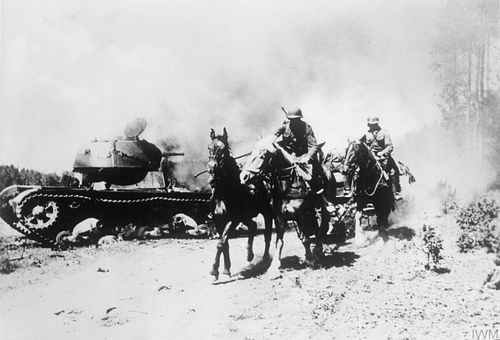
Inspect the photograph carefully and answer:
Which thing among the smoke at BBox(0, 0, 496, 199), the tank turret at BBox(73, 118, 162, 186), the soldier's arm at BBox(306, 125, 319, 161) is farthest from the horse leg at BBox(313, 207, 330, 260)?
the tank turret at BBox(73, 118, 162, 186)

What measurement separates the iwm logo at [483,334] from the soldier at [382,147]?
85.9 inches

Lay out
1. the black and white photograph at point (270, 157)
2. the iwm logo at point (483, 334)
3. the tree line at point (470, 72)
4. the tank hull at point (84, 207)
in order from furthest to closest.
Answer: the tank hull at point (84, 207) < the tree line at point (470, 72) < the black and white photograph at point (270, 157) < the iwm logo at point (483, 334)

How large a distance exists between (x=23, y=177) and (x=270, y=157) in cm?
366

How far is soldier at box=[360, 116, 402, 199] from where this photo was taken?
286 inches

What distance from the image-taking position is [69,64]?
270 inches

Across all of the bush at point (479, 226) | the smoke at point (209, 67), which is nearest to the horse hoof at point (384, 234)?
the bush at point (479, 226)

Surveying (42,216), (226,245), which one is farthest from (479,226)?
(42,216)

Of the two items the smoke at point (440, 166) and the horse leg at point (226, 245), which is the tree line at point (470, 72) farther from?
the horse leg at point (226, 245)

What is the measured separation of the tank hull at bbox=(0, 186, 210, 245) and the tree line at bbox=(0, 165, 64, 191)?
87mm

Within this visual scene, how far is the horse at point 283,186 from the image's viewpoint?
6531 millimetres

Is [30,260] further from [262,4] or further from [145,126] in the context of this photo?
[262,4]

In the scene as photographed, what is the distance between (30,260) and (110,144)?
205cm

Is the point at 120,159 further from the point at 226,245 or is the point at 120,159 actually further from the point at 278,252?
the point at 278,252

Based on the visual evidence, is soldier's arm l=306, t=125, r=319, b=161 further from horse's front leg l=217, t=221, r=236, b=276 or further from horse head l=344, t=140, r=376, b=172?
horse's front leg l=217, t=221, r=236, b=276
